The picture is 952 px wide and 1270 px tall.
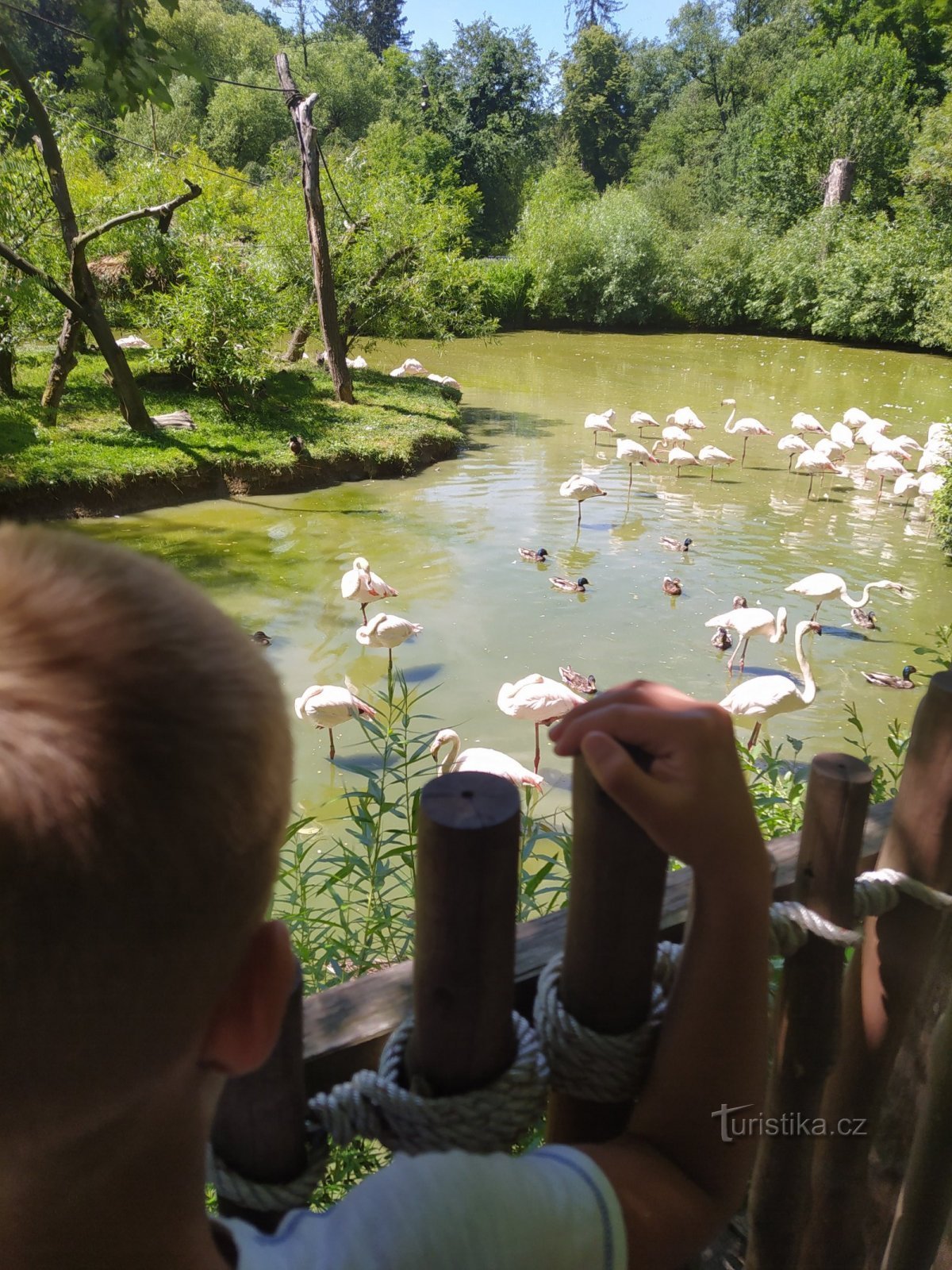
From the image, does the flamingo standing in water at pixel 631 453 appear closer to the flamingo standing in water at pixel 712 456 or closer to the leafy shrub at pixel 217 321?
the flamingo standing in water at pixel 712 456

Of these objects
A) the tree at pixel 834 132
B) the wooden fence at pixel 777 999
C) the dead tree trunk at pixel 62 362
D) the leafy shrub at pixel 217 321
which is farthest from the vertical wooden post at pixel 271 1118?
the tree at pixel 834 132

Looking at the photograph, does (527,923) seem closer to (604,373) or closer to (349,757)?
(349,757)

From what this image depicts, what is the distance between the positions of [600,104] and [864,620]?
47434 millimetres

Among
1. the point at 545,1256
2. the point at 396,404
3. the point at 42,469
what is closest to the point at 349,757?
the point at 545,1256

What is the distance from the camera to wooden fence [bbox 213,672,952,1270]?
2.58ft

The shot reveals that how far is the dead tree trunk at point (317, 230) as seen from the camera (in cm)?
1206

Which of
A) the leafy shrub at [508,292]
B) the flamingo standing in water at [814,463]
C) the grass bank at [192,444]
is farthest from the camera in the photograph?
the leafy shrub at [508,292]

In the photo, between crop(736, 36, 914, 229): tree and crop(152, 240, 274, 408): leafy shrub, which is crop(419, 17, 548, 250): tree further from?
crop(152, 240, 274, 408): leafy shrub

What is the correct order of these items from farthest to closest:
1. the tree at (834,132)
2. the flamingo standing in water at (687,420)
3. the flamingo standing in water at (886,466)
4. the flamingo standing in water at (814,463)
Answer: the tree at (834,132) < the flamingo standing in water at (687,420) < the flamingo standing in water at (886,466) < the flamingo standing in water at (814,463)

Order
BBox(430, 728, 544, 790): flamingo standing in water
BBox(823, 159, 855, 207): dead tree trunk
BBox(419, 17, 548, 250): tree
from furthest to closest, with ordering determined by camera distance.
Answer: BBox(419, 17, 548, 250): tree
BBox(823, 159, 855, 207): dead tree trunk
BBox(430, 728, 544, 790): flamingo standing in water

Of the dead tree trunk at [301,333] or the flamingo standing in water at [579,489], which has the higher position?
the dead tree trunk at [301,333]

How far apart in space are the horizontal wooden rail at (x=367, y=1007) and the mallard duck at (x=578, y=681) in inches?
182

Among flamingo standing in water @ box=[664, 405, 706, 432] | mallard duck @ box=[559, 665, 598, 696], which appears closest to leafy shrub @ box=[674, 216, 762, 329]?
flamingo standing in water @ box=[664, 405, 706, 432]

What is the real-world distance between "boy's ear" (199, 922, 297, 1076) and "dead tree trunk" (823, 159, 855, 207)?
31.3 metres
